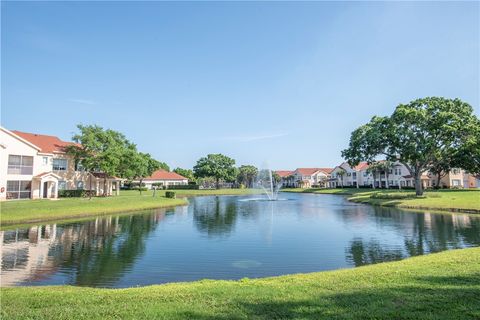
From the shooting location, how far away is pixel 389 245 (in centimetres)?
1903

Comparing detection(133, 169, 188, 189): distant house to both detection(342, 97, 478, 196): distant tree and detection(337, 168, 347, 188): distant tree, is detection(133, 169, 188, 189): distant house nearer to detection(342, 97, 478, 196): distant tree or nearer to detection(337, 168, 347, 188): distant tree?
detection(337, 168, 347, 188): distant tree

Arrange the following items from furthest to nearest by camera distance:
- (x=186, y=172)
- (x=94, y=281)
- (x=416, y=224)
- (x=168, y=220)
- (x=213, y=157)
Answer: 1. (x=186, y=172)
2. (x=213, y=157)
3. (x=168, y=220)
4. (x=416, y=224)
5. (x=94, y=281)

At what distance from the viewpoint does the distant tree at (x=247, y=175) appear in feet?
445

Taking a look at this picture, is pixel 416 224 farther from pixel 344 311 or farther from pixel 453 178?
pixel 453 178

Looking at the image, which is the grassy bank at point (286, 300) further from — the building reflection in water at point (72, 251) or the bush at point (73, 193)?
the bush at point (73, 193)

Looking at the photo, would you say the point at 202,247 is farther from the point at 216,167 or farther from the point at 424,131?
the point at 216,167

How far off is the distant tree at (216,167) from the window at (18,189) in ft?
225

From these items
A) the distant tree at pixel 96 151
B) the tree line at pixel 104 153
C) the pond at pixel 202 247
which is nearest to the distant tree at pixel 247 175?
the tree line at pixel 104 153

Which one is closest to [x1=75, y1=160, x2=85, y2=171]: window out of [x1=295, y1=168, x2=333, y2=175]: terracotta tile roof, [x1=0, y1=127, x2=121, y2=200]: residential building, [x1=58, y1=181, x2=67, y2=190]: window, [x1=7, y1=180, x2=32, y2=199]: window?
[x1=0, y1=127, x2=121, y2=200]: residential building

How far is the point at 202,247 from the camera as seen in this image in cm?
1895

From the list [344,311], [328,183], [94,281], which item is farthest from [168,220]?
[328,183]

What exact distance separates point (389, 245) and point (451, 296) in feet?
40.8

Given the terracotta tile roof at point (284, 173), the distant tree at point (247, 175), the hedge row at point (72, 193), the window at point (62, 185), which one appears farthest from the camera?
the terracotta tile roof at point (284, 173)

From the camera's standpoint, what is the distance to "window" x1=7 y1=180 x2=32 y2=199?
132ft
